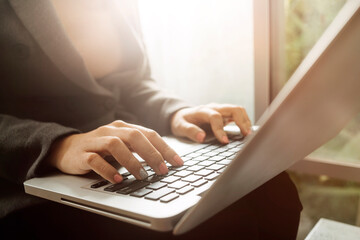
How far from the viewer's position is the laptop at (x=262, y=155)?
246mm

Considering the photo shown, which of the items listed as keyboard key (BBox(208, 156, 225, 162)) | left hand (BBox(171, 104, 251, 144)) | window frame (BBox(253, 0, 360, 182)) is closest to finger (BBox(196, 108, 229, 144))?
left hand (BBox(171, 104, 251, 144))

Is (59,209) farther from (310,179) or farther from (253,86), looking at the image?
(310,179)

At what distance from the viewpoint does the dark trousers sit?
0.48m

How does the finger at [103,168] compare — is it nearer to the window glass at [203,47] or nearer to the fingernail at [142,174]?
the fingernail at [142,174]

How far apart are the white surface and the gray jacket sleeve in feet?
1.67

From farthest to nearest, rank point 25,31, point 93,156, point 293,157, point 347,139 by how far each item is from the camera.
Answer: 1. point 347,139
2. point 25,31
3. point 93,156
4. point 293,157

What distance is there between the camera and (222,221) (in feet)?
1.55

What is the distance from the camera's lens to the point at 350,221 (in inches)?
A: 38.4

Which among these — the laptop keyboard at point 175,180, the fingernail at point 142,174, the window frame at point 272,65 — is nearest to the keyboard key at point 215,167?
the laptop keyboard at point 175,180

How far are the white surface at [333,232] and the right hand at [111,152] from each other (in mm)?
318

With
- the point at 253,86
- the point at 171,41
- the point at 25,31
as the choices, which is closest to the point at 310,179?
the point at 253,86

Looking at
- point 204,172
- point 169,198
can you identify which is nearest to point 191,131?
point 204,172

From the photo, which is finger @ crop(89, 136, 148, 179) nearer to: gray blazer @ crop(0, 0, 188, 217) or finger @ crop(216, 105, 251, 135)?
gray blazer @ crop(0, 0, 188, 217)

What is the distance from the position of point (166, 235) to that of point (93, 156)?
0.54 ft
